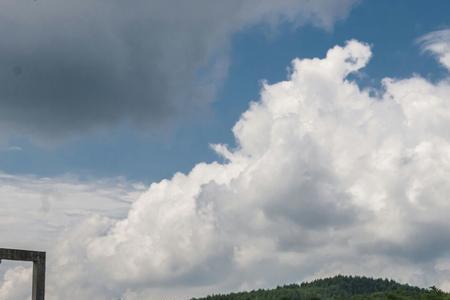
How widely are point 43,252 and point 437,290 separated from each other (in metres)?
65.3

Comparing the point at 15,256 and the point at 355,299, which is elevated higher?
→ the point at 355,299

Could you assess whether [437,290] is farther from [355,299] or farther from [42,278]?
[42,278]

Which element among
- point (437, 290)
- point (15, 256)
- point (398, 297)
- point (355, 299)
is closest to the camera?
point (15, 256)

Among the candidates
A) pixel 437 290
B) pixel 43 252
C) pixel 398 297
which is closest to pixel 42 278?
pixel 43 252

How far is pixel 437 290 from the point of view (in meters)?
76.5

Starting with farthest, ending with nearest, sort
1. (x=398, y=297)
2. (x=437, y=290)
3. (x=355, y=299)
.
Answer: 1. (x=355, y=299)
2. (x=398, y=297)
3. (x=437, y=290)

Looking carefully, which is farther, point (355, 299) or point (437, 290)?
point (355, 299)

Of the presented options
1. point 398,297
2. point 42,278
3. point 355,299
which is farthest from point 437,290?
point 42,278

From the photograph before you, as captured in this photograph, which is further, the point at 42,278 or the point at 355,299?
the point at 355,299

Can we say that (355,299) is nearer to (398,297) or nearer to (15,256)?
(398,297)

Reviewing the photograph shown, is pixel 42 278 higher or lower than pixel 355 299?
lower

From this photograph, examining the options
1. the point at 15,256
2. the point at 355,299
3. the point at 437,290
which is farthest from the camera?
the point at 355,299

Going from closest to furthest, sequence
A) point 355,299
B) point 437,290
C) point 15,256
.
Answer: point 15,256 < point 437,290 < point 355,299

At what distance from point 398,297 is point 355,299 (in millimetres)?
20273
